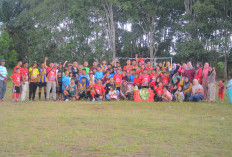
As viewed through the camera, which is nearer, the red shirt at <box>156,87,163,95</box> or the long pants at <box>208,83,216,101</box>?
the long pants at <box>208,83,216,101</box>

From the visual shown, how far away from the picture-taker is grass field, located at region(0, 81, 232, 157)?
5574 millimetres

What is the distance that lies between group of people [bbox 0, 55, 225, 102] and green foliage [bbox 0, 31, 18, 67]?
23.6m

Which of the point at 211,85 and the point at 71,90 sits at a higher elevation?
the point at 211,85

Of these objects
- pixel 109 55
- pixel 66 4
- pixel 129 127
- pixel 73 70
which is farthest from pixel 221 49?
pixel 129 127

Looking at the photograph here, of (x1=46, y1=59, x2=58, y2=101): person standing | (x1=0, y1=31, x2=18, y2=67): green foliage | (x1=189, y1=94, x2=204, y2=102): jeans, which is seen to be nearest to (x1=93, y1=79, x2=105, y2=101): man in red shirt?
(x1=46, y1=59, x2=58, y2=101): person standing

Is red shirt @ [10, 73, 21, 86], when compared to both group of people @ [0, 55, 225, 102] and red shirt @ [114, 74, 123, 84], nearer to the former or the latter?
group of people @ [0, 55, 225, 102]

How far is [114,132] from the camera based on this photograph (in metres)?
7.00

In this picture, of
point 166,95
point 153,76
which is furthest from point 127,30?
point 166,95

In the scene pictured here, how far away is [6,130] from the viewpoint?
7164 mm

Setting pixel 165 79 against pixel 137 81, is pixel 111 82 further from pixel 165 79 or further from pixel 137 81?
pixel 165 79

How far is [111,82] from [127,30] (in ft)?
77.5

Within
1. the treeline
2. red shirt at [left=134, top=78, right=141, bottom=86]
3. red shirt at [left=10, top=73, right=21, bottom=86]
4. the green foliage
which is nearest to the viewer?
red shirt at [left=10, top=73, right=21, bottom=86]

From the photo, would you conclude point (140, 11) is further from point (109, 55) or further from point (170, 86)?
point (170, 86)

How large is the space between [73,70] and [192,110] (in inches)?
252
